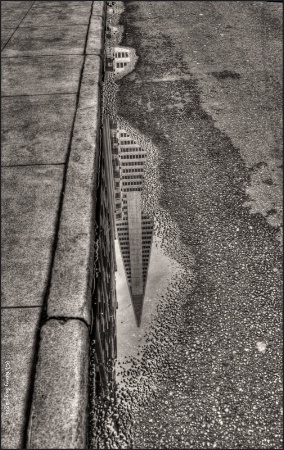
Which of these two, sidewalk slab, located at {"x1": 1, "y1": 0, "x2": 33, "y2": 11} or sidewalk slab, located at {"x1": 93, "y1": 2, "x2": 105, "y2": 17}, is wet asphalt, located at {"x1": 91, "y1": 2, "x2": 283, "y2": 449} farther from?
sidewalk slab, located at {"x1": 1, "y1": 0, "x2": 33, "y2": 11}

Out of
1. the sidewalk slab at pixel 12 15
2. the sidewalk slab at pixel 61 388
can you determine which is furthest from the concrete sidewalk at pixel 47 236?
the sidewalk slab at pixel 12 15

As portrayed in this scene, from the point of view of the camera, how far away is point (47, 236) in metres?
3.52

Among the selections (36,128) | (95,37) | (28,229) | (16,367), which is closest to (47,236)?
(28,229)

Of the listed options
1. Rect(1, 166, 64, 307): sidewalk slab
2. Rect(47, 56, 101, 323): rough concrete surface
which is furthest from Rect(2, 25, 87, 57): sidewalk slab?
Rect(1, 166, 64, 307): sidewalk slab

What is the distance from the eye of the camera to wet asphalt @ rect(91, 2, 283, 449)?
2.54m

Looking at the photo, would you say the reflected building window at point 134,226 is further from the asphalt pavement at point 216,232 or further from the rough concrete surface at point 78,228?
the rough concrete surface at point 78,228

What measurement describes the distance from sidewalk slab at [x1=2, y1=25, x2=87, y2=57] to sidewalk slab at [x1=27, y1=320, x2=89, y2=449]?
16.2ft

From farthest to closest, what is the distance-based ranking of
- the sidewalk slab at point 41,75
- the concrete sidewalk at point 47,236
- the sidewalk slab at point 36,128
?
1. the sidewalk slab at point 41,75
2. the sidewalk slab at point 36,128
3. the concrete sidewalk at point 47,236

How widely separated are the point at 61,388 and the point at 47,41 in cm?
595

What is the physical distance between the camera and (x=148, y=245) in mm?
3766

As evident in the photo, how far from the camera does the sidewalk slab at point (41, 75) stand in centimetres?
562

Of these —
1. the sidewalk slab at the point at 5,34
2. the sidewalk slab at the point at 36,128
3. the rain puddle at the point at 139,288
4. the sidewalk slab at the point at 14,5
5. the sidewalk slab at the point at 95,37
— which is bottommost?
the rain puddle at the point at 139,288

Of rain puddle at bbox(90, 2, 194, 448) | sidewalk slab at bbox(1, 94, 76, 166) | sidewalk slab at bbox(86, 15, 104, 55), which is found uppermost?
sidewalk slab at bbox(86, 15, 104, 55)

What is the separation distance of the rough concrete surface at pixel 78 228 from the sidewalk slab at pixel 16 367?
17cm
